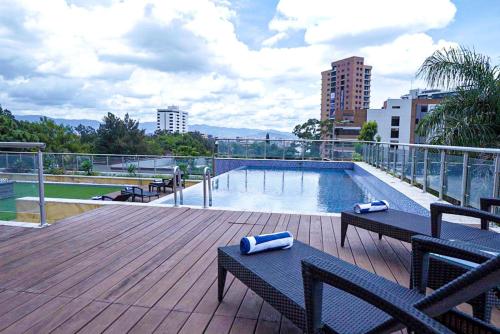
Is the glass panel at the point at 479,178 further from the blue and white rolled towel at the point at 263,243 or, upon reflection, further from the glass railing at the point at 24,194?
the glass railing at the point at 24,194

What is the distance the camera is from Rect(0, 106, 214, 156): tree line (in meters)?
31.6

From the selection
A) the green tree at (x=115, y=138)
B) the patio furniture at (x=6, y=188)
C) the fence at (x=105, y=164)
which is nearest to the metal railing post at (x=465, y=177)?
the patio furniture at (x=6, y=188)

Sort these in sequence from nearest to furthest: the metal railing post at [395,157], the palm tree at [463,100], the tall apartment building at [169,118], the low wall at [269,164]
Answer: the palm tree at [463,100] < the metal railing post at [395,157] < the low wall at [269,164] < the tall apartment building at [169,118]

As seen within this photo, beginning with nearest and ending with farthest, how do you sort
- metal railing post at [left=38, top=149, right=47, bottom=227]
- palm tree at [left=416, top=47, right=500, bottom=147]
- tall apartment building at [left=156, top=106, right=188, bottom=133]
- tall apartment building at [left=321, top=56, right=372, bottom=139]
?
metal railing post at [left=38, top=149, right=47, bottom=227]
palm tree at [left=416, top=47, right=500, bottom=147]
tall apartment building at [left=156, top=106, right=188, bottom=133]
tall apartment building at [left=321, top=56, right=372, bottom=139]

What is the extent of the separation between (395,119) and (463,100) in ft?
167

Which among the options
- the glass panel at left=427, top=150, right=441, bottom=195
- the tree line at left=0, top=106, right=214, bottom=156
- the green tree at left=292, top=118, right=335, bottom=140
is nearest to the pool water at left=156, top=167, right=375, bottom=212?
the glass panel at left=427, top=150, right=441, bottom=195

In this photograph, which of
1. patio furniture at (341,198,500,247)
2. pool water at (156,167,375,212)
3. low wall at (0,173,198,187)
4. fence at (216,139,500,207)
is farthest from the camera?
low wall at (0,173,198,187)

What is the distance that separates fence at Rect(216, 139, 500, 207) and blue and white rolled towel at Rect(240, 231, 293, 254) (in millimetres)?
2933

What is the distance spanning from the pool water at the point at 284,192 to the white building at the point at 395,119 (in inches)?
1718

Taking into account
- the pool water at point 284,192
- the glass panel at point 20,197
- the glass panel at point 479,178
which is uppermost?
the glass panel at point 479,178

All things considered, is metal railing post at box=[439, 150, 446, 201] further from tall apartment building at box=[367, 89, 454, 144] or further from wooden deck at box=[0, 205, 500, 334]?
tall apartment building at box=[367, 89, 454, 144]

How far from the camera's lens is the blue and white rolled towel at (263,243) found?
2156 mm

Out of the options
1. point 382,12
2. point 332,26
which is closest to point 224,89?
point 332,26

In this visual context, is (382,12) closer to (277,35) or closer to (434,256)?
(277,35)
